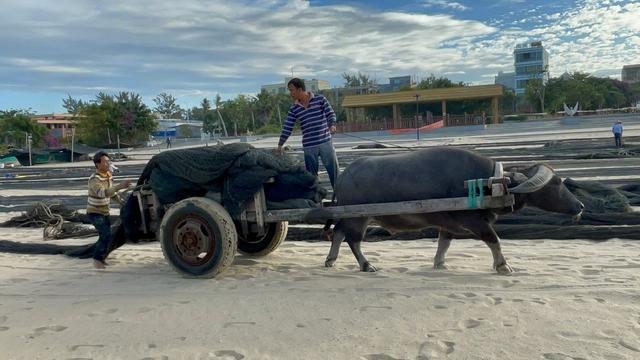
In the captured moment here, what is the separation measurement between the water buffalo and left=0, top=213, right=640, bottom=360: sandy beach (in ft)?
1.40

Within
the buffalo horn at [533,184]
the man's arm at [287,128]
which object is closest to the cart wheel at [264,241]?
the man's arm at [287,128]

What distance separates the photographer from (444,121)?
159ft

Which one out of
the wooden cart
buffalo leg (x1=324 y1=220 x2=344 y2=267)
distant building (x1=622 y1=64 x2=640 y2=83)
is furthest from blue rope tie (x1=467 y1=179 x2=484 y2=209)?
distant building (x1=622 y1=64 x2=640 y2=83)

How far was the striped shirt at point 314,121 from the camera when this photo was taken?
671 centimetres

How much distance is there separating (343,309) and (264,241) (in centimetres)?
243

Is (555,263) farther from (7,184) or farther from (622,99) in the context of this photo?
(622,99)

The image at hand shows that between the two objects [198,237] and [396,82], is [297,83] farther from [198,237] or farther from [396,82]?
[396,82]

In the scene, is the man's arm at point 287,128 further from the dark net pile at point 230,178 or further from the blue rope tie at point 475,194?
the blue rope tie at point 475,194

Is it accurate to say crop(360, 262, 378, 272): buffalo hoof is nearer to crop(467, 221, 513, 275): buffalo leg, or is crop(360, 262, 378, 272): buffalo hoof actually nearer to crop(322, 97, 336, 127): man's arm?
crop(467, 221, 513, 275): buffalo leg

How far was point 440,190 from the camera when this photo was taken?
18.5 feet

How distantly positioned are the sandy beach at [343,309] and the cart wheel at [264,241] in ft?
0.74

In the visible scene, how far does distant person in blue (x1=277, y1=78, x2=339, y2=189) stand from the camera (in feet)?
22.0

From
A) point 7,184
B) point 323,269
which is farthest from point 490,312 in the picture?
point 7,184

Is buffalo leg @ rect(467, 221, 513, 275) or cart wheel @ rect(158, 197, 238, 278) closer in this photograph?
buffalo leg @ rect(467, 221, 513, 275)
